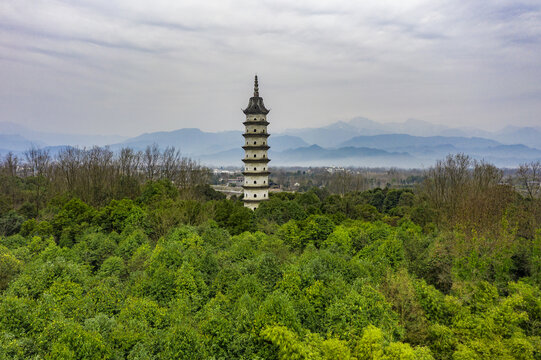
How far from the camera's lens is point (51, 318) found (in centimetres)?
899

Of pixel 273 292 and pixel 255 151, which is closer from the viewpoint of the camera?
pixel 273 292

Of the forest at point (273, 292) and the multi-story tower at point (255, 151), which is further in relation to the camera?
the multi-story tower at point (255, 151)

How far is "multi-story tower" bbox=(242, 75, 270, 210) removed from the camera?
32094 millimetres

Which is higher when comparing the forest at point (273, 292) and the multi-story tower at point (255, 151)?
the multi-story tower at point (255, 151)

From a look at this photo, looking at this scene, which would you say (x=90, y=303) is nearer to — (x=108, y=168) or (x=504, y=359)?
(x=504, y=359)

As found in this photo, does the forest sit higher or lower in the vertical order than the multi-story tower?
lower

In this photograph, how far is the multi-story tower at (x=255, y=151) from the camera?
1264 inches

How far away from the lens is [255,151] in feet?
106

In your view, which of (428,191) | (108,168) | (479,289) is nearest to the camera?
(479,289)

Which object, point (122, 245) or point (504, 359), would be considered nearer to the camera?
point (504, 359)

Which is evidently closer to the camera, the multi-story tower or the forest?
the forest

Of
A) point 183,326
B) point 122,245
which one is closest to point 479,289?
point 183,326

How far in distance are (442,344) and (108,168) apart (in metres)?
33.3

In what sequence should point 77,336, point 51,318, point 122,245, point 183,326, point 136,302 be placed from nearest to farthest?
point 77,336 < point 183,326 < point 51,318 < point 136,302 < point 122,245
